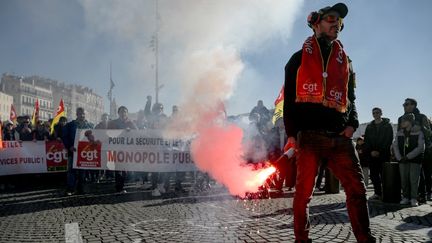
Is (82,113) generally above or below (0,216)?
above

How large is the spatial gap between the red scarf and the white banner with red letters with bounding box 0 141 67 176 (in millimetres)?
10388

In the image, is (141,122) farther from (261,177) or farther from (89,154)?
(261,177)

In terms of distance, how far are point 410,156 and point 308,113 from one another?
17.5ft

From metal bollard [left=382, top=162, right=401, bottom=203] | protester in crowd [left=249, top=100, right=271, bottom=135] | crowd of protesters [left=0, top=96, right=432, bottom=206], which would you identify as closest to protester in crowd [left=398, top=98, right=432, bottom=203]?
crowd of protesters [left=0, top=96, right=432, bottom=206]

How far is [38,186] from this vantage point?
12.0 metres

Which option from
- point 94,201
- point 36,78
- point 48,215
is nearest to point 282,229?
point 48,215

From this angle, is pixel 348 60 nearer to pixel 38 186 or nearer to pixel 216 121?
pixel 216 121

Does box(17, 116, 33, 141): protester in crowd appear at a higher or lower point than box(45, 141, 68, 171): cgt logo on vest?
higher

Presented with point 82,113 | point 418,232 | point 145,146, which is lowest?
point 418,232

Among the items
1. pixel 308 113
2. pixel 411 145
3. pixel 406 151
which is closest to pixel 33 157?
pixel 308 113

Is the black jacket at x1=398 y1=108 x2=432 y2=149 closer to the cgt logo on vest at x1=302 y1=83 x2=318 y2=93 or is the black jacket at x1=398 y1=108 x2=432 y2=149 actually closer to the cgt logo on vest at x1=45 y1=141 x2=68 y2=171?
the cgt logo on vest at x1=302 y1=83 x2=318 y2=93

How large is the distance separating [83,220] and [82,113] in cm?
512

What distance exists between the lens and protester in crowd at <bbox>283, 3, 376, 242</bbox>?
3902 millimetres

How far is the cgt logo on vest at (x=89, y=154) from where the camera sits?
423 inches
